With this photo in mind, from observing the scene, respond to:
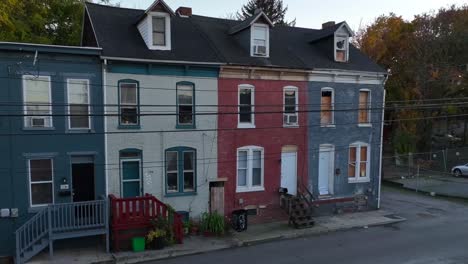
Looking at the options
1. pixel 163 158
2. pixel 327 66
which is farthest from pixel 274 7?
pixel 163 158

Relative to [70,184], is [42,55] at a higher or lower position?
higher

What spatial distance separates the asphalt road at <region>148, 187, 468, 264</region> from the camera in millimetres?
14844

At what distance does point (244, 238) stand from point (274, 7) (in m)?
35.2

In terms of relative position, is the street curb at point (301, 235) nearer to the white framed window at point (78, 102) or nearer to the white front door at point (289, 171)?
the white front door at point (289, 171)

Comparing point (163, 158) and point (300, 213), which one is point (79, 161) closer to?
point (163, 158)

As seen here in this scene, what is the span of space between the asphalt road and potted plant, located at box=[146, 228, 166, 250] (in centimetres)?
91

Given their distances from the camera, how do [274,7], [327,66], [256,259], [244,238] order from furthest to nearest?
[274,7]
[327,66]
[244,238]
[256,259]

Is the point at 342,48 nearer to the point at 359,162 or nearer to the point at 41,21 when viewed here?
the point at 359,162

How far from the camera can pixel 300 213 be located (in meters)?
18.9

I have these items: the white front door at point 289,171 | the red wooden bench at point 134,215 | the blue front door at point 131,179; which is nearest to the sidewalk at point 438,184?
the white front door at point 289,171

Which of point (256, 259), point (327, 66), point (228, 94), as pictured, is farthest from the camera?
point (327, 66)

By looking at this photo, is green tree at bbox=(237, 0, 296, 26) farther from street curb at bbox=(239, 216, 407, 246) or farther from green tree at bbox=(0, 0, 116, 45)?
street curb at bbox=(239, 216, 407, 246)

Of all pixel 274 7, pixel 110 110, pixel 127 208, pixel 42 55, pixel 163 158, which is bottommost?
pixel 127 208

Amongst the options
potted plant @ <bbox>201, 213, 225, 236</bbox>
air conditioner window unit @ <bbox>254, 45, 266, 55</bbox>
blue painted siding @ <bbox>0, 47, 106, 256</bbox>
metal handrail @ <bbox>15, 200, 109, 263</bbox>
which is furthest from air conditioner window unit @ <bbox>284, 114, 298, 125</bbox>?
metal handrail @ <bbox>15, 200, 109, 263</bbox>
